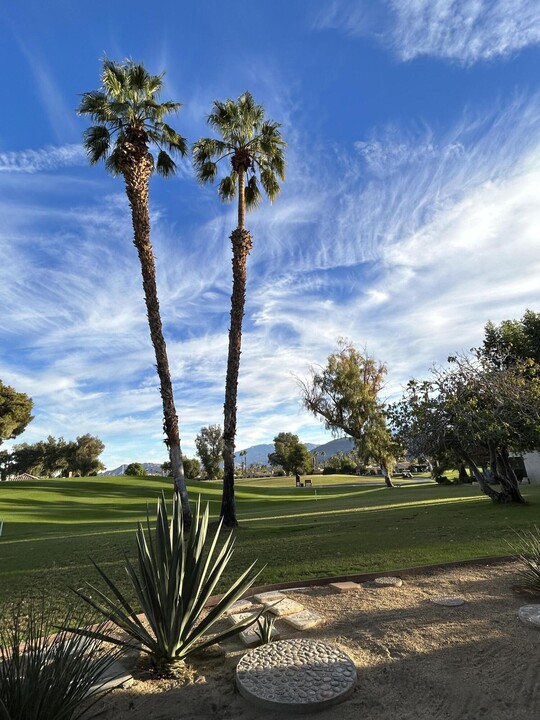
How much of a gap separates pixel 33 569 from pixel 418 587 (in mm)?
7535

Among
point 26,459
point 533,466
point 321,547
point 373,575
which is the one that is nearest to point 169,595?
point 373,575

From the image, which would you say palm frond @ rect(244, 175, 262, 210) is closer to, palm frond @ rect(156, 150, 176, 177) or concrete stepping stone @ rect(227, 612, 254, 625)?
palm frond @ rect(156, 150, 176, 177)

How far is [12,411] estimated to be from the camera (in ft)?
148

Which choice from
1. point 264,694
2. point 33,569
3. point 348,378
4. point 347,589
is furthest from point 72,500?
point 264,694

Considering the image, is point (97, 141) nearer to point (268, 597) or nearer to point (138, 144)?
point (138, 144)

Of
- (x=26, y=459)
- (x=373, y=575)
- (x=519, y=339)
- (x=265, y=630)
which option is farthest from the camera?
(x=26, y=459)

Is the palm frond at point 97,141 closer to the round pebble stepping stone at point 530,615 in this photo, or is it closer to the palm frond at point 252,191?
the palm frond at point 252,191

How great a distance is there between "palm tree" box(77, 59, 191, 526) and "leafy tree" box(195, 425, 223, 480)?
183 feet

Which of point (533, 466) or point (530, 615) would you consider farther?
point (533, 466)

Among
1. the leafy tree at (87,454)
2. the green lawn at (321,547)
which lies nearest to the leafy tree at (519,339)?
the green lawn at (321,547)

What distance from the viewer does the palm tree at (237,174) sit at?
1453cm

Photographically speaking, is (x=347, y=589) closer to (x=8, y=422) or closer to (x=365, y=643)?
(x=365, y=643)

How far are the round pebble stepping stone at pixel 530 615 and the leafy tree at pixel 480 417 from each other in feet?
33.1

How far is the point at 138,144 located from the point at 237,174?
410 centimetres
